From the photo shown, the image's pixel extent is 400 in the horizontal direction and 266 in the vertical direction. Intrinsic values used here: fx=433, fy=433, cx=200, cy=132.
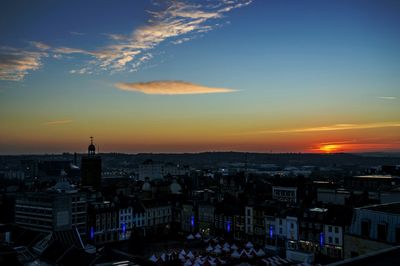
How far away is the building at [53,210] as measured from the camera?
63.8 meters

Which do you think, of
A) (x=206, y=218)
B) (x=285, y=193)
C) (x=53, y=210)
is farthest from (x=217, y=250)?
(x=285, y=193)

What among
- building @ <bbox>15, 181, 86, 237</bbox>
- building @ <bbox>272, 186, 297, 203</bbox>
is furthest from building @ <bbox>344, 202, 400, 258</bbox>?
building @ <bbox>272, 186, 297, 203</bbox>

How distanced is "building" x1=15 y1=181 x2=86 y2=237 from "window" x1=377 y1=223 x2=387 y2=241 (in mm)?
53579

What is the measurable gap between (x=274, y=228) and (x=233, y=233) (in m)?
9.54

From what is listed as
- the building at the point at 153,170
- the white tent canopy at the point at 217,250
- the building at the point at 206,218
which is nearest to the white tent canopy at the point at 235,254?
the white tent canopy at the point at 217,250

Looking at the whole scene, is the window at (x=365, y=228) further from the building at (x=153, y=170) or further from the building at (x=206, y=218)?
the building at (x=153, y=170)

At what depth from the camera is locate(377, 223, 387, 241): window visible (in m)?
18.6

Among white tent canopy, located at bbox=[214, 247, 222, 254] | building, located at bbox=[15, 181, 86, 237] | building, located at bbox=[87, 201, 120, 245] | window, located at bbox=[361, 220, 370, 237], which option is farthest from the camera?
building, located at bbox=[87, 201, 120, 245]

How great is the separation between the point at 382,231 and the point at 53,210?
177 feet

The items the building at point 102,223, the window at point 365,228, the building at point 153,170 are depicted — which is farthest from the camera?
the building at point 153,170

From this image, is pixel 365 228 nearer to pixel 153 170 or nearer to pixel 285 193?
pixel 285 193

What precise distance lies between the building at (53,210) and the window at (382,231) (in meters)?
53.6

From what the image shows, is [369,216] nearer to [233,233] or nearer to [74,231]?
[74,231]

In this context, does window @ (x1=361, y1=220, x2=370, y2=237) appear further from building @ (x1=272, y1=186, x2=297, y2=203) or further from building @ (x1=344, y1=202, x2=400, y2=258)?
building @ (x1=272, y1=186, x2=297, y2=203)
